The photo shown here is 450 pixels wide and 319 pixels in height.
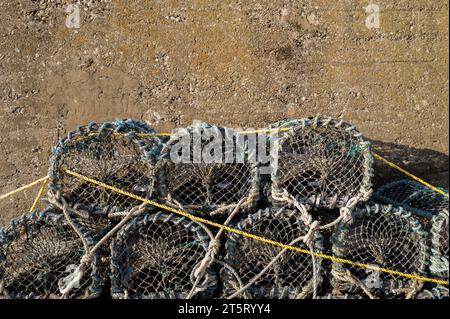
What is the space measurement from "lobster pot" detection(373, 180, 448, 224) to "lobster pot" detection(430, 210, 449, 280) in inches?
4.5

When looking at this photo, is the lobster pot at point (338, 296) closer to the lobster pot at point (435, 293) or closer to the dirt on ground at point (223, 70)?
the lobster pot at point (435, 293)

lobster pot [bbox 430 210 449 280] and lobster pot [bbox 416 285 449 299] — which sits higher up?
lobster pot [bbox 430 210 449 280]

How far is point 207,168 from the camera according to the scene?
2525 millimetres

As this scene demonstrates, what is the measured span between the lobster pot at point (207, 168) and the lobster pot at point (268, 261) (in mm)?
161

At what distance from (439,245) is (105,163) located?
1826 millimetres

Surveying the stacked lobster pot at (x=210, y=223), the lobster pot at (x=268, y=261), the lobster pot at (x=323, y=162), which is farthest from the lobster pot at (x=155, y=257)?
the lobster pot at (x=323, y=162)

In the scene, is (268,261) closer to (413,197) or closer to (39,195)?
(413,197)

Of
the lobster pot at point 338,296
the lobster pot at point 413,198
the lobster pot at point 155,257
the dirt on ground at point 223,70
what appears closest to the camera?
the lobster pot at point 155,257

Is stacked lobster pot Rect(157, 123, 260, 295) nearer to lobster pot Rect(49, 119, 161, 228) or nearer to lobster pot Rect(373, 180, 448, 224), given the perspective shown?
lobster pot Rect(49, 119, 161, 228)

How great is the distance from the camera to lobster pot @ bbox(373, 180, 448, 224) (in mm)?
2803

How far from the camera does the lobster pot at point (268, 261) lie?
249 centimetres

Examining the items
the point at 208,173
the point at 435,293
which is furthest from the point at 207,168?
the point at 435,293

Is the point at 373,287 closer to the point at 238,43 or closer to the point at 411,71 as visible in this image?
the point at 411,71

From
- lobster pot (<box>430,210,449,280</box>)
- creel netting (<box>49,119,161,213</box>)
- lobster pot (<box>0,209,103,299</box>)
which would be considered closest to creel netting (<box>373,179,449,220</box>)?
lobster pot (<box>430,210,449,280</box>)
